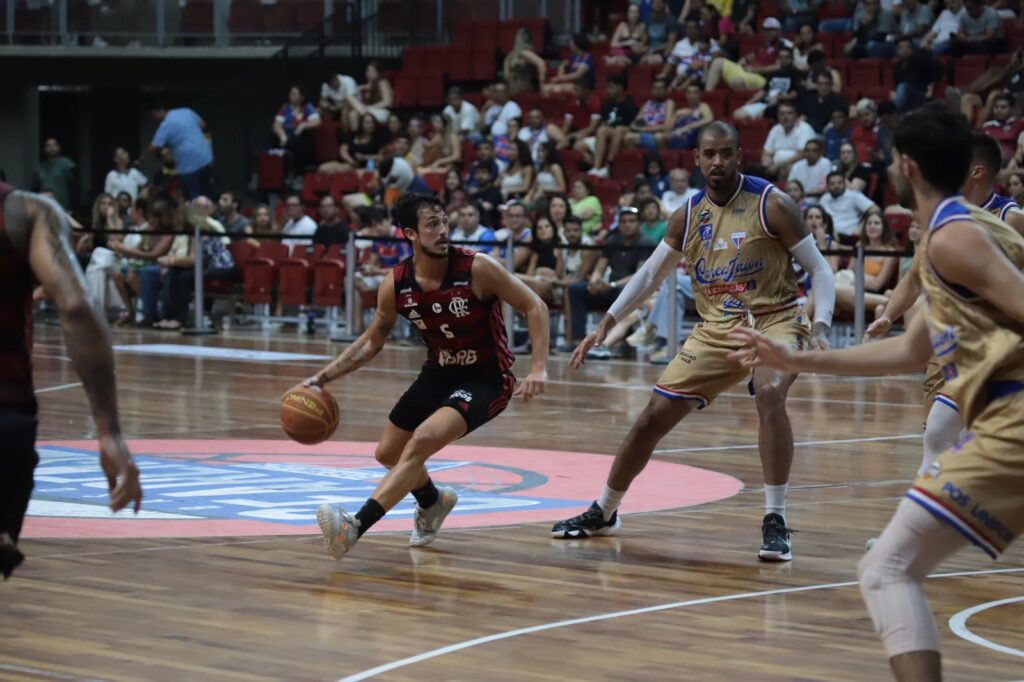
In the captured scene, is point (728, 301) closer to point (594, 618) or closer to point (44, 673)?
point (594, 618)

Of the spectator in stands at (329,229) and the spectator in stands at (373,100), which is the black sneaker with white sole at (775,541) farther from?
the spectator in stands at (373,100)

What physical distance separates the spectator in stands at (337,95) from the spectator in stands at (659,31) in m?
4.55

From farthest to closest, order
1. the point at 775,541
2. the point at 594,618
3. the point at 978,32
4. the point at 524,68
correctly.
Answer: the point at 524,68
the point at 978,32
the point at 775,541
the point at 594,618

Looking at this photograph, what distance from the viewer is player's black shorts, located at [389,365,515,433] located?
26.0 feet

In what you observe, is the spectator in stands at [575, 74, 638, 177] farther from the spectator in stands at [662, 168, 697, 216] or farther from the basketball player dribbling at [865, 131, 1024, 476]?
the basketball player dribbling at [865, 131, 1024, 476]

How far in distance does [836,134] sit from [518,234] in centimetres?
406

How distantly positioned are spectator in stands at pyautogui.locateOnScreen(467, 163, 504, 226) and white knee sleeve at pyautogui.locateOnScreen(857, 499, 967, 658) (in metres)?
16.0

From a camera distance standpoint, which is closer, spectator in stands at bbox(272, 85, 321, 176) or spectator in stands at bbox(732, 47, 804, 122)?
spectator in stands at bbox(732, 47, 804, 122)

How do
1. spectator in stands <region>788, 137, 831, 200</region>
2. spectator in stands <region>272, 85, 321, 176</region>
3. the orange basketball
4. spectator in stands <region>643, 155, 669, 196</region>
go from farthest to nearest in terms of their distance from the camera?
1. spectator in stands <region>272, 85, 321, 176</region>
2. spectator in stands <region>643, 155, 669, 196</region>
3. spectator in stands <region>788, 137, 831, 200</region>
4. the orange basketball

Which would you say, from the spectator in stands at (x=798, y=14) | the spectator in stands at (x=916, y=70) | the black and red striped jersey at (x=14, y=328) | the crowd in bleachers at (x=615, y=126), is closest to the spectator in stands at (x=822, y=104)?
the crowd in bleachers at (x=615, y=126)

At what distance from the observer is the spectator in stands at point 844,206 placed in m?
18.0

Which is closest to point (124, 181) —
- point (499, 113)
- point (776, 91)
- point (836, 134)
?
point (499, 113)

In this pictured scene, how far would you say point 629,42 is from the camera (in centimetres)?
2392

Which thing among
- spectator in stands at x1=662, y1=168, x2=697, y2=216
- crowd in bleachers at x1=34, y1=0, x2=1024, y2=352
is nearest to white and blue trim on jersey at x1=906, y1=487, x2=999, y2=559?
crowd in bleachers at x1=34, y1=0, x2=1024, y2=352
